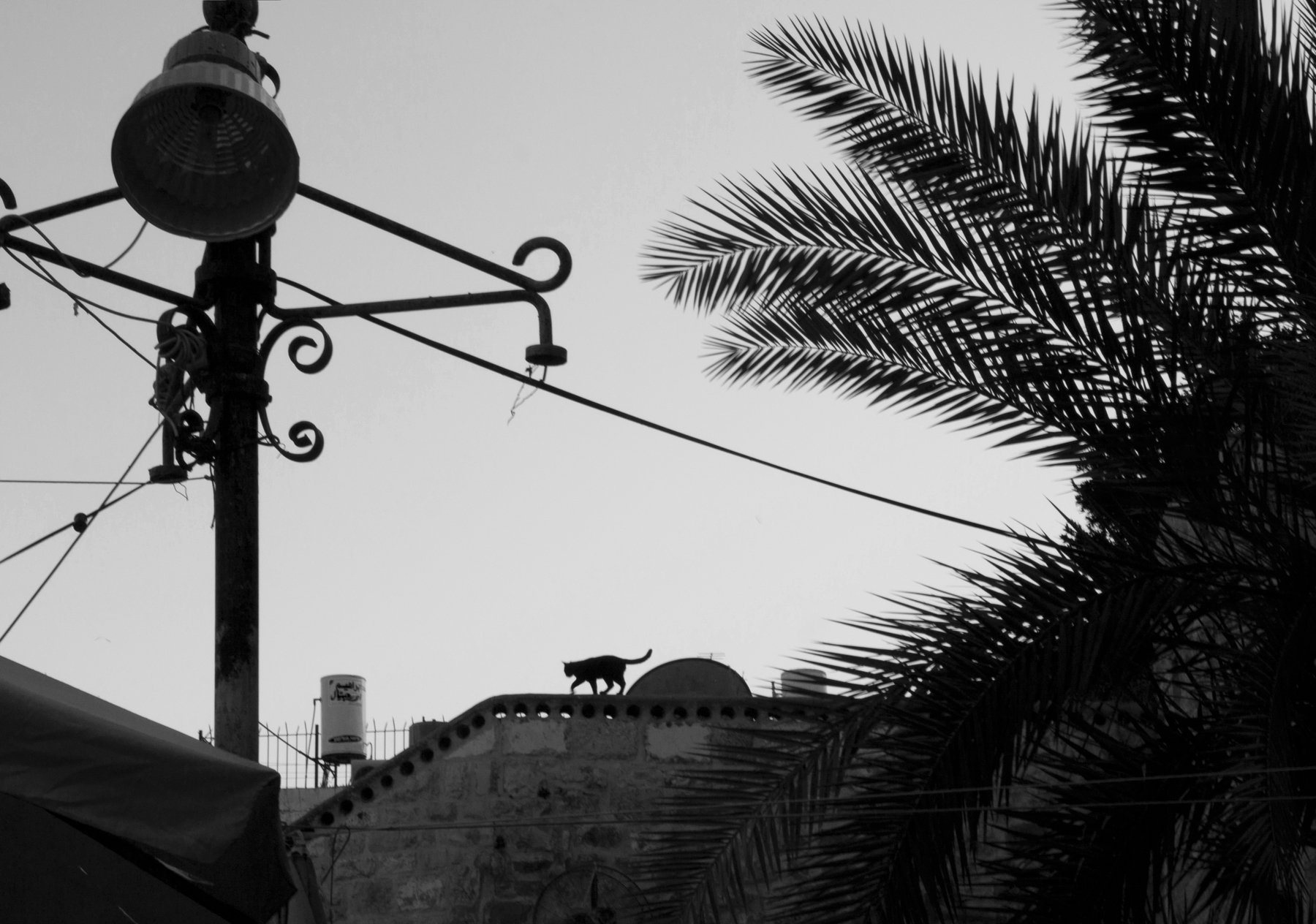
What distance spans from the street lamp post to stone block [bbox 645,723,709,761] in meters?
7.22

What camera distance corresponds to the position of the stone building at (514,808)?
39.5ft

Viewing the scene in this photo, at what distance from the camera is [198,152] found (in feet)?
18.6

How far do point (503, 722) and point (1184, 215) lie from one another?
7.38 m

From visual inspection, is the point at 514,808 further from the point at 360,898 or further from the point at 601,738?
the point at 360,898

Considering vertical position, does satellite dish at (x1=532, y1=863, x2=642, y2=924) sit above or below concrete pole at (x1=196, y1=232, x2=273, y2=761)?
below

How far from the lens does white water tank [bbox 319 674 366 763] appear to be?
18906 mm

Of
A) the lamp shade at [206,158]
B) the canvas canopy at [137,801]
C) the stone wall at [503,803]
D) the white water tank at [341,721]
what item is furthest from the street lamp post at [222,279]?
the white water tank at [341,721]

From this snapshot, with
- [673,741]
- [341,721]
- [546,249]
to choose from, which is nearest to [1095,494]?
[546,249]

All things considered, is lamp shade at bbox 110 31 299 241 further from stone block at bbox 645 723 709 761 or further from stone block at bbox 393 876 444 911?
stone block at bbox 645 723 709 761

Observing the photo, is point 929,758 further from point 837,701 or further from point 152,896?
point 152,896

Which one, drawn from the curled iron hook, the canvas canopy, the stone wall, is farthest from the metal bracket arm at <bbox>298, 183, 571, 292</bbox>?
the stone wall

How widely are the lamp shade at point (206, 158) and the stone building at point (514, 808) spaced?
7.00m

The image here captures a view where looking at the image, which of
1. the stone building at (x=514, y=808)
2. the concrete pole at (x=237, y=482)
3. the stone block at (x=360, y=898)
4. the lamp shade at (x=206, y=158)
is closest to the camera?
the concrete pole at (x=237, y=482)

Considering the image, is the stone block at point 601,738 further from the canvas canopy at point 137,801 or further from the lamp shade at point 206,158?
the canvas canopy at point 137,801
